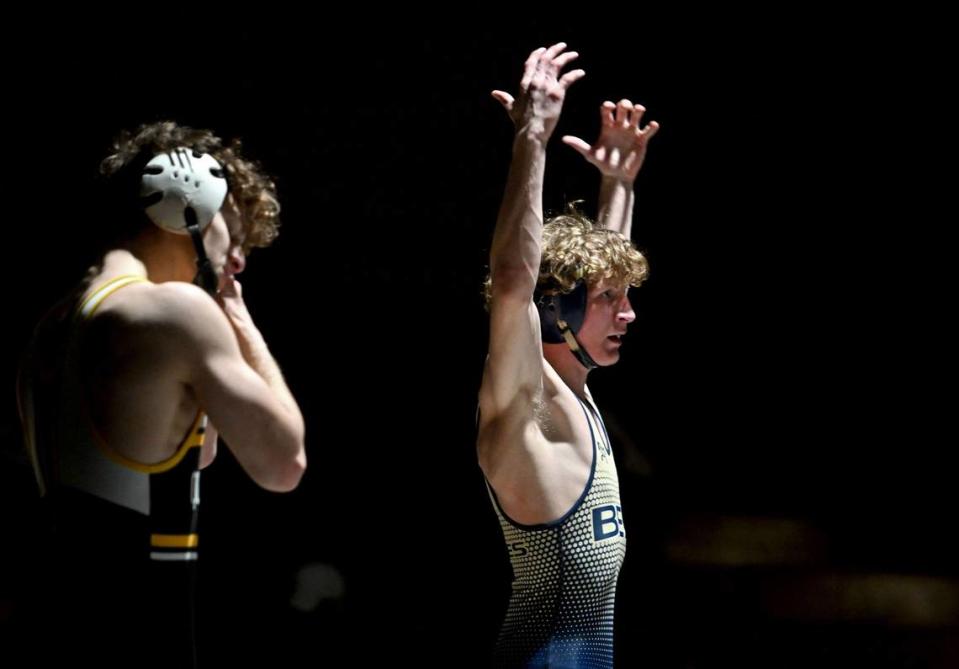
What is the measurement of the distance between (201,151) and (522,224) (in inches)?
25.5

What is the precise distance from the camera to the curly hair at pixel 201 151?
1912 millimetres

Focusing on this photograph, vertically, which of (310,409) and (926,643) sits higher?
(310,409)

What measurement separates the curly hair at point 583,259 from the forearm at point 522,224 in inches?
11.7

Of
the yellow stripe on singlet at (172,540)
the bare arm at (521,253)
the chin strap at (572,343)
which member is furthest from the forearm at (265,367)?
the chin strap at (572,343)

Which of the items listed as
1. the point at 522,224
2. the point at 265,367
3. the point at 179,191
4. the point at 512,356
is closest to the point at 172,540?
the point at 265,367

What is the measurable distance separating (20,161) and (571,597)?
2.23 metres

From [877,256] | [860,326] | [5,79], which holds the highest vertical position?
[5,79]

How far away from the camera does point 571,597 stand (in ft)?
7.77

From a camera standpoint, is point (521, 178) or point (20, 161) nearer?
point (521, 178)

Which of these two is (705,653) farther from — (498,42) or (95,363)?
(95,363)

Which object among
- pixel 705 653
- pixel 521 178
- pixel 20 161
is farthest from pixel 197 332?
pixel 705 653

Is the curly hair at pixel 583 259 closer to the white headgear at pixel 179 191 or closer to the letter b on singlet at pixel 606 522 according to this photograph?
the letter b on singlet at pixel 606 522

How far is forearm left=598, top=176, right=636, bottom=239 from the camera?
3.02 meters

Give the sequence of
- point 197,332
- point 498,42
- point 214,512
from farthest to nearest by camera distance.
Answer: point 498,42, point 214,512, point 197,332
